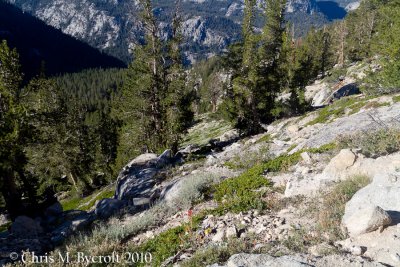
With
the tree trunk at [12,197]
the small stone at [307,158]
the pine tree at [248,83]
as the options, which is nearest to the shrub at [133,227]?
the small stone at [307,158]

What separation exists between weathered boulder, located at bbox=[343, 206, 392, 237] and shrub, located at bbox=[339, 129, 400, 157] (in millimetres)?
3599

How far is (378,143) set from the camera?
902 centimetres

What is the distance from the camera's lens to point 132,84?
93.8ft

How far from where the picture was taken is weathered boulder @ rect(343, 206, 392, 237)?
536cm

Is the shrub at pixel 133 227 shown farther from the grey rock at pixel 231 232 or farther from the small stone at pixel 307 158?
the small stone at pixel 307 158

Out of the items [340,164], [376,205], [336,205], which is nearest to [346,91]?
[340,164]

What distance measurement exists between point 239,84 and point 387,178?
88.5 ft

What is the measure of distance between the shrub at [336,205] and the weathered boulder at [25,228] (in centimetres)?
1070

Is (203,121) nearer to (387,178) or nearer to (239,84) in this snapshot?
(239,84)

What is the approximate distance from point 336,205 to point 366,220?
1.39 m

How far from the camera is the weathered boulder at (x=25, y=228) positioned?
41.5ft

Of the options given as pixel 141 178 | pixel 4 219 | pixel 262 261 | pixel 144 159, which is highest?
pixel 262 261

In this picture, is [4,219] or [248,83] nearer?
[4,219]

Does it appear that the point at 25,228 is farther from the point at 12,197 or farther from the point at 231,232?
the point at 231,232
